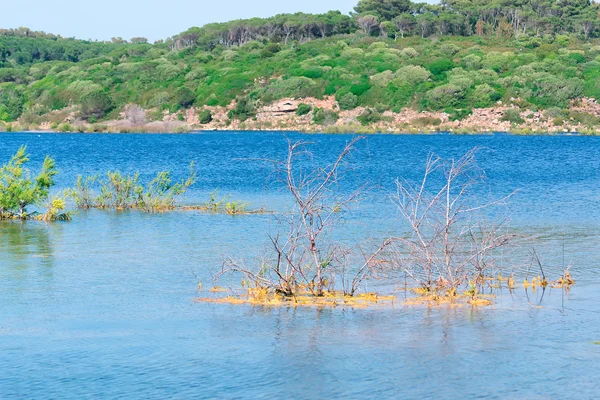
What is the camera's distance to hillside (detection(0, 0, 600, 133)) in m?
99.9

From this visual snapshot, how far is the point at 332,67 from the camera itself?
115 metres

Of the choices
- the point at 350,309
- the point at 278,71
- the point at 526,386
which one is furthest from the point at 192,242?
the point at 278,71

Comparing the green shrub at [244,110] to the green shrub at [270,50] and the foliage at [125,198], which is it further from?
the foliage at [125,198]

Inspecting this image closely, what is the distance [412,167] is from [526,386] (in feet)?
129

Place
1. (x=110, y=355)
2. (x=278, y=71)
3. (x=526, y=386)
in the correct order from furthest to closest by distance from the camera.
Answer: (x=278, y=71) → (x=110, y=355) → (x=526, y=386)

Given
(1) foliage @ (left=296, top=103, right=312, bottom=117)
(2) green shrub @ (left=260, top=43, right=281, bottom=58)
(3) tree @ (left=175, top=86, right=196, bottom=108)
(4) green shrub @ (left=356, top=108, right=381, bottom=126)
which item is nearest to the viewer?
(4) green shrub @ (left=356, top=108, right=381, bottom=126)

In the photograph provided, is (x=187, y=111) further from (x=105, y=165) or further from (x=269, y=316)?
(x=269, y=316)

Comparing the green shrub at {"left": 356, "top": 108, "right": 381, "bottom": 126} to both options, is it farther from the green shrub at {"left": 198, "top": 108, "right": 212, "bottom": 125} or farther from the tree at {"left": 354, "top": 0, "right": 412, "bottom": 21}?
the tree at {"left": 354, "top": 0, "right": 412, "bottom": 21}

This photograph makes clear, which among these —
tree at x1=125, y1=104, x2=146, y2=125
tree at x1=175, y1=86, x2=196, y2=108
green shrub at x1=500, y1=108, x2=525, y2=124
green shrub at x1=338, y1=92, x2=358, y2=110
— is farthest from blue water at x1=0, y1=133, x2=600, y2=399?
tree at x1=175, y1=86, x2=196, y2=108

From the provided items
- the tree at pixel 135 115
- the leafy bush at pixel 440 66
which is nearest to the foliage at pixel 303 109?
the leafy bush at pixel 440 66

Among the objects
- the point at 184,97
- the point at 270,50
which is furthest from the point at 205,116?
the point at 270,50

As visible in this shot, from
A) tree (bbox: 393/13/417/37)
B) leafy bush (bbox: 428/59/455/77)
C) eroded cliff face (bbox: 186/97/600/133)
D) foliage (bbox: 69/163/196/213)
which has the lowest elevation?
foliage (bbox: 69/163/196/213)

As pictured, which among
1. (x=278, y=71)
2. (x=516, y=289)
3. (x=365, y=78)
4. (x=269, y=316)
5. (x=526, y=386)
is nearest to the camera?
(x=526, y=386)

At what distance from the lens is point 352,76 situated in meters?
109
